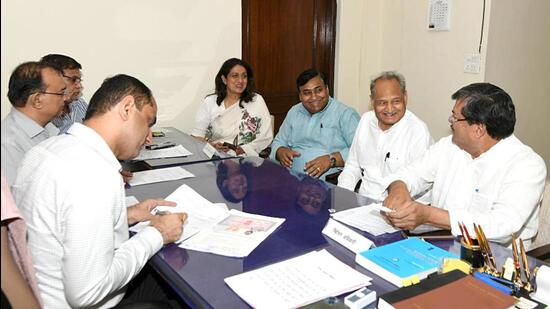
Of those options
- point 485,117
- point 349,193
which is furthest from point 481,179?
point 349,193

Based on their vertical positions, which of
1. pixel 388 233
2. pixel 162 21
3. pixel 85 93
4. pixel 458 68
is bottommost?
pixel 388 233

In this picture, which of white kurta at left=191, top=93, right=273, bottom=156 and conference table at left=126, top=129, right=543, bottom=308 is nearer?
conference table at left=126, top=129, right=543, bottom=308

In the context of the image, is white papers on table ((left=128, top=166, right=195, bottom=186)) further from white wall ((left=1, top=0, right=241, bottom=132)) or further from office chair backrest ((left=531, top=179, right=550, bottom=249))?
office chair backrest ((left=531, top=179, right=550, bottom=249))

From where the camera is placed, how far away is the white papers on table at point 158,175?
2279 millimetres

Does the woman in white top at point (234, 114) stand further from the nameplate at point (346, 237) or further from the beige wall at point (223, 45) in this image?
the nameplate at point (346, 237)

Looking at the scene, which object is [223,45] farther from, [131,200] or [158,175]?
[131,200]

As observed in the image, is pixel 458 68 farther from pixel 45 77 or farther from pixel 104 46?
pixel 45 77

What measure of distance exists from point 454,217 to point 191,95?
9.45 ft

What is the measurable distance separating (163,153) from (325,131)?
3.84 ft

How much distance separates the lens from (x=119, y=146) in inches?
54.5

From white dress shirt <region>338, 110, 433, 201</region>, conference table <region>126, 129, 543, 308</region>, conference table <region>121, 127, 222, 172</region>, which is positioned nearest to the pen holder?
conference table <region>126, 129, 543, 308</region>

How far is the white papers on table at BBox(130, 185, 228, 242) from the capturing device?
1661 millimetres

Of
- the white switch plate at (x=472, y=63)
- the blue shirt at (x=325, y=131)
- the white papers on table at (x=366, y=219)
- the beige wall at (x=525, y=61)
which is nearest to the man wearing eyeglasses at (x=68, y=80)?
the blue shirt at (x=325, y=131)

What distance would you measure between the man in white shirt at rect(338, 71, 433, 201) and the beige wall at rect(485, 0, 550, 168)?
1458 millimetres
